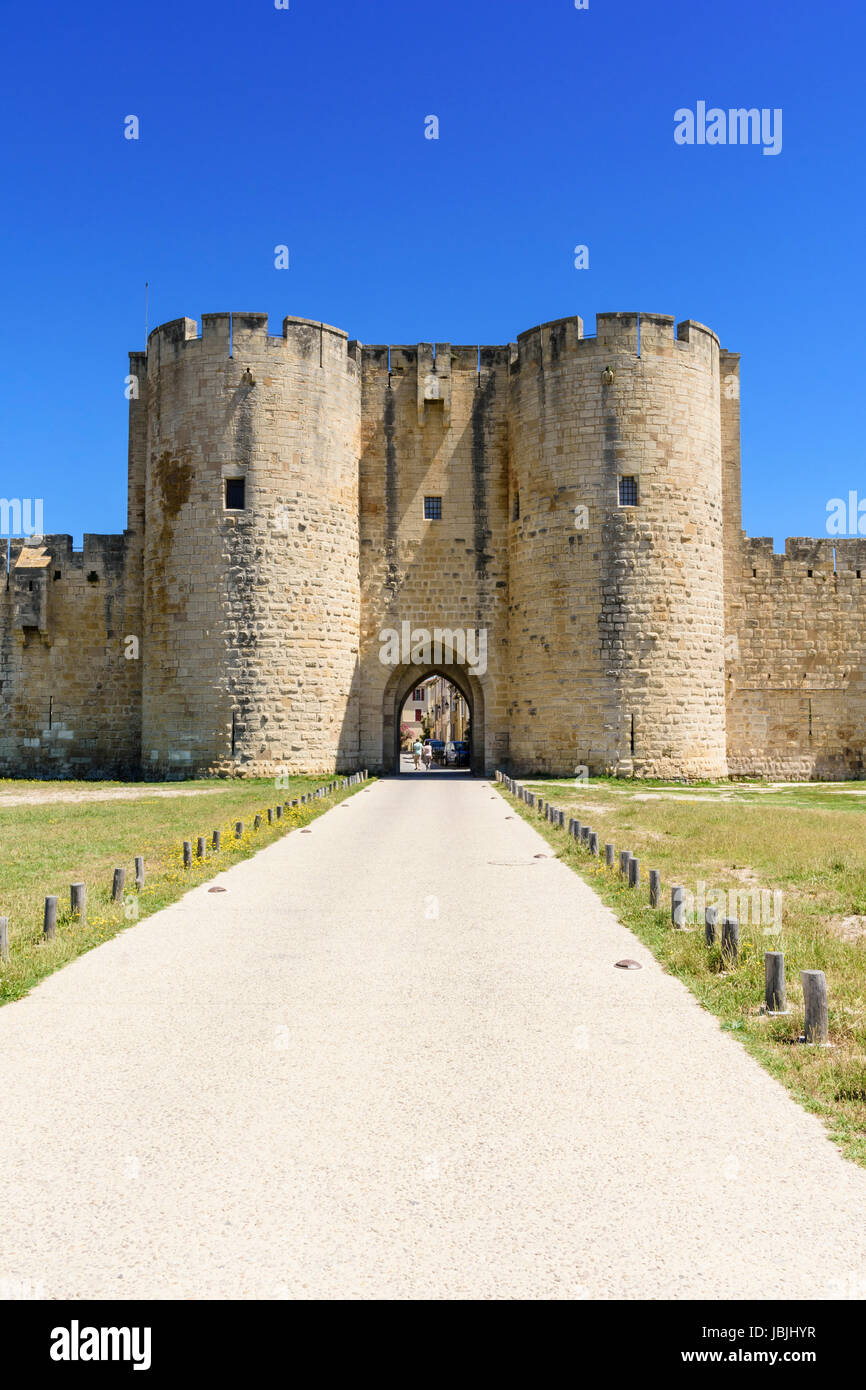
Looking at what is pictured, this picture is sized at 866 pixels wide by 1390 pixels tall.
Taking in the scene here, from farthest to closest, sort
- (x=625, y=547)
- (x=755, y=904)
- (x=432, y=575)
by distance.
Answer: (x=432, y=575) < (x=625, y=547) < (x=755, y=904)

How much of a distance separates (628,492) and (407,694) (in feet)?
31.4

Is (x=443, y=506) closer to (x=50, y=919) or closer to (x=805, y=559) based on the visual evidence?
(x=805, y=559)

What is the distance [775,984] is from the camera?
6.54 metres

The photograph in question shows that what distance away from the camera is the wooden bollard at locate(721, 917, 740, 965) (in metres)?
7.74

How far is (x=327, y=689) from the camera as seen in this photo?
102ft

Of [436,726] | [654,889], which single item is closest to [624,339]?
[654,889]

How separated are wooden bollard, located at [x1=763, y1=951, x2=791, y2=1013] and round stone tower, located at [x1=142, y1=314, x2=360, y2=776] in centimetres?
2430

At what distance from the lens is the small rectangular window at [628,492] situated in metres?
29.5

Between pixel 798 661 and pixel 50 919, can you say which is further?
pixel 798 661

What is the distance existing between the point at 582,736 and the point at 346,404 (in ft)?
39.7

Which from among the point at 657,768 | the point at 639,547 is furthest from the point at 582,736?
the point at 639,547

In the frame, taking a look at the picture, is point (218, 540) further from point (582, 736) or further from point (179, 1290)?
point (179, 1290)

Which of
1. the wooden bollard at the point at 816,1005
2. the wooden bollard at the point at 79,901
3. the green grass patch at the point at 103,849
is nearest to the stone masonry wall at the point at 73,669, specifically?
the green grass patch at the point at 103,849

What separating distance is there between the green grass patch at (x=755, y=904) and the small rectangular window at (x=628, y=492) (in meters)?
10.6
